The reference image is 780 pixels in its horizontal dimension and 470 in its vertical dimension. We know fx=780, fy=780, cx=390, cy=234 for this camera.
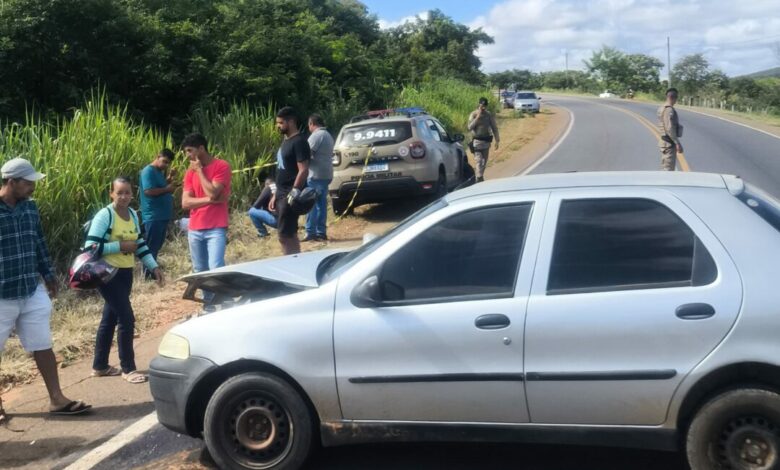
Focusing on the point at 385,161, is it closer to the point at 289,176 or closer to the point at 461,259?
the point at 289,176

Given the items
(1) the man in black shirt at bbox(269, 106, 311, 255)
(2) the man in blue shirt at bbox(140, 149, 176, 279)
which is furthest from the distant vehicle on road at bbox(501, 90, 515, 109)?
(1) the man in black shirt at bbox(269, 106, 311, 255)

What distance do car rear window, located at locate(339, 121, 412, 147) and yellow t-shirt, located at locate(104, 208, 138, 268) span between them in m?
6.73

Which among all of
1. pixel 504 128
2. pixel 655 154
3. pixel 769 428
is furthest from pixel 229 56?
pixel 504 128

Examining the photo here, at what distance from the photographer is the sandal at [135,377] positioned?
6137mm

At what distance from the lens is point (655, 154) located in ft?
68.3

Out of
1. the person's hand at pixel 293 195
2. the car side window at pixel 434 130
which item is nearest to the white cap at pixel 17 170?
the person's hand at pixel 293 195

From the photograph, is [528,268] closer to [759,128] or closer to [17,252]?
[17,252]

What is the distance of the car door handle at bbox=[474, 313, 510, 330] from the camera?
386 centimetres

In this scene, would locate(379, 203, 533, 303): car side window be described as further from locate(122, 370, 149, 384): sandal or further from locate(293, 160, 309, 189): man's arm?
locate(293, 160, 309, 189): man's arm

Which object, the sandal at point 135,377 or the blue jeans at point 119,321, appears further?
the sandal at point 135,377

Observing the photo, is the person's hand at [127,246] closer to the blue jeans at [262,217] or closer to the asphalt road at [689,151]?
the blue jeans at [262,217]

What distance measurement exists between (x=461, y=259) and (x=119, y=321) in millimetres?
3219

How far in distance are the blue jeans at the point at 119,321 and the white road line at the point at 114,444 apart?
83 cm

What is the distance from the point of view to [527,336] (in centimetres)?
383
